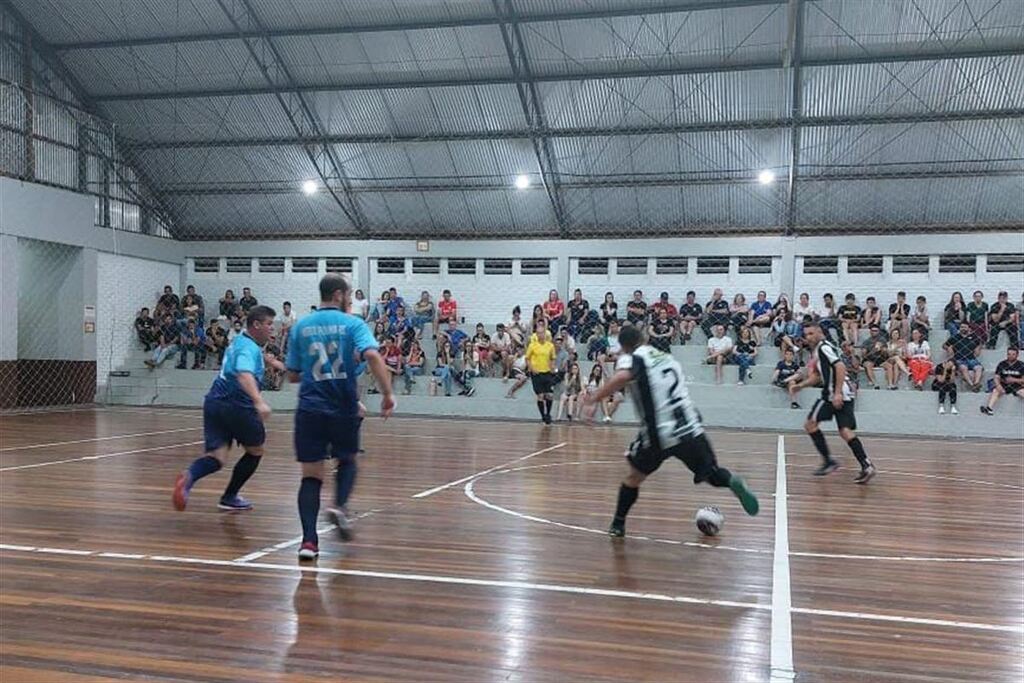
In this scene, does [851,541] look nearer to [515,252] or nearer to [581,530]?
[581,530]

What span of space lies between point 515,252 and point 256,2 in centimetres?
962

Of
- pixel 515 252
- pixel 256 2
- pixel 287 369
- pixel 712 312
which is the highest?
pixel 256 2

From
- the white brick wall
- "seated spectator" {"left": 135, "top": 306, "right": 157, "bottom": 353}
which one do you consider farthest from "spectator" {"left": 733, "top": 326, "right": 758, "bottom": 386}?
the white brick wall

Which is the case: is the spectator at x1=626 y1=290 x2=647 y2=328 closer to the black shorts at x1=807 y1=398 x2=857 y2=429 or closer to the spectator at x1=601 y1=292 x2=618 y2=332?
the spectator at x1=601 y1=292 x2=618 y2=332

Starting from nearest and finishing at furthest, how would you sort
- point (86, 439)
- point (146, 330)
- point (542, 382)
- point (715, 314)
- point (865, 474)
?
1. point (865, 474)
2. point (86, 439)
3. point (542, 382)
4. point (715, 314)
5. point (146, 330)

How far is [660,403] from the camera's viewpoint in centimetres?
629

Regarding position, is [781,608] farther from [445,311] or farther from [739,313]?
[445,311]

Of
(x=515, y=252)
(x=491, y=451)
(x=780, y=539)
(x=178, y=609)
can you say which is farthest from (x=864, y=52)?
(x=178, y=609)

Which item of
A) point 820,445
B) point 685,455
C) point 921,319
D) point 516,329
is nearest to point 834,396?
point 820,445

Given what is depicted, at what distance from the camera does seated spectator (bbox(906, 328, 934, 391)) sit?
61.3ft

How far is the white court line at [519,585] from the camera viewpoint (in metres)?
4.45

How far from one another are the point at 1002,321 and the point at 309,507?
62.2 feet

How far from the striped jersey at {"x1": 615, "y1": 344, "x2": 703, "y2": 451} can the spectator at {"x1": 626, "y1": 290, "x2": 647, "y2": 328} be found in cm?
1541

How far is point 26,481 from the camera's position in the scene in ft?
29.0
